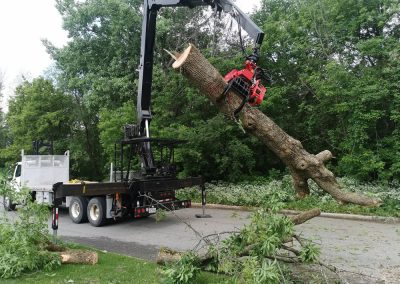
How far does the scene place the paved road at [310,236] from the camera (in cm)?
655

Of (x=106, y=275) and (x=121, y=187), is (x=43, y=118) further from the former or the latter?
(x=106, y=275)

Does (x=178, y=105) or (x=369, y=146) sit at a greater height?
(x=178, y=105)

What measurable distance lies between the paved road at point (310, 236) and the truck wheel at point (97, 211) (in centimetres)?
20

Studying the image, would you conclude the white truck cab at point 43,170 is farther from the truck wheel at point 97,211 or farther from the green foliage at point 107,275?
the green foliage at point 107,275

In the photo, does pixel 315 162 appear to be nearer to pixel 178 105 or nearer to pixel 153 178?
pixel 153 178

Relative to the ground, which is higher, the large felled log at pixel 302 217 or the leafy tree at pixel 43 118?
the leafy tree at pixel 43 118

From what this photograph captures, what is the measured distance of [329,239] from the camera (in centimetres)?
851

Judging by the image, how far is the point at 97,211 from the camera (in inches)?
411

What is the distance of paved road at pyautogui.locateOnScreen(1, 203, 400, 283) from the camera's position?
6.55 meters

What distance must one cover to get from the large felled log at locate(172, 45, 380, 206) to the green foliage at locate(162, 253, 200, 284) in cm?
227

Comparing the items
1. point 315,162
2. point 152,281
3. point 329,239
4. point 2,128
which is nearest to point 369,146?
point 329,239

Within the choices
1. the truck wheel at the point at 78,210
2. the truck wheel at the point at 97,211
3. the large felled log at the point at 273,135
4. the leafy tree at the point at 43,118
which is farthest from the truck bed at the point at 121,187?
Answer: the leafy tree at the point at 43,118

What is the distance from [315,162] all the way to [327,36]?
11.8 m

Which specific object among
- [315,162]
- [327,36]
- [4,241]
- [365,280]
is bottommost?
[365,280]
